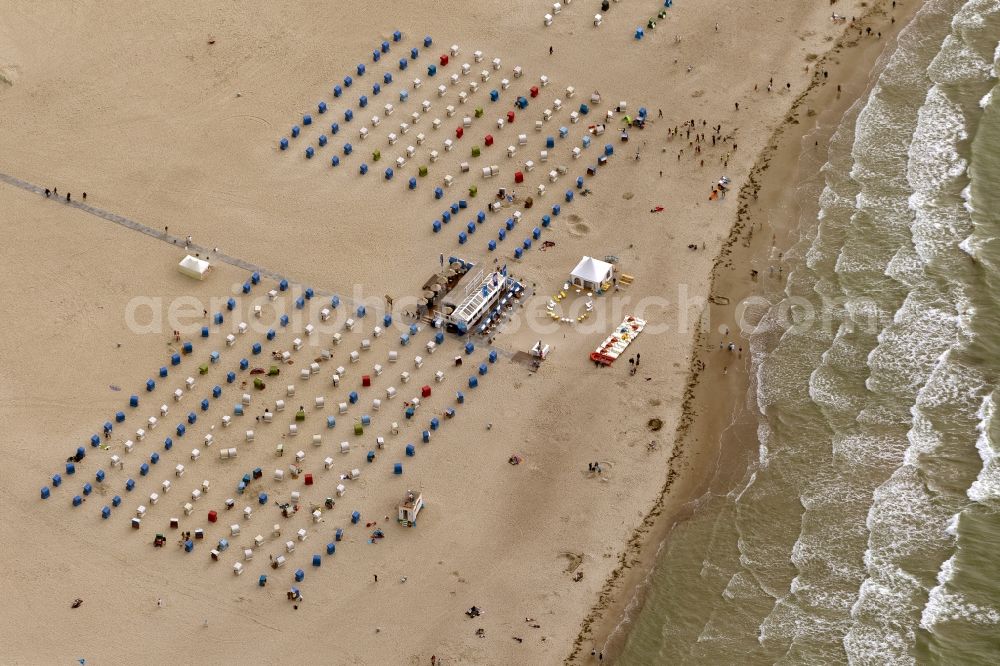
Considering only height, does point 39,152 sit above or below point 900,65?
below

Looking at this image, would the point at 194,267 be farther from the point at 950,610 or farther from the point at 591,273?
the point at 950,610

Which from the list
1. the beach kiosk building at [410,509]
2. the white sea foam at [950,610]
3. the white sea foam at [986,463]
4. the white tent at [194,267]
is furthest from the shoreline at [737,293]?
the white tent at [194,267]

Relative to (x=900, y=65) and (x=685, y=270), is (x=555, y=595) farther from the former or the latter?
(x=900, y=65)

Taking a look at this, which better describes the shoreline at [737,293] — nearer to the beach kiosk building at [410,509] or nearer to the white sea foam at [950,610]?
the beach kiosk building at [410,509]

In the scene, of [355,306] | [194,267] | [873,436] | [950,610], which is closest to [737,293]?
[873,436]

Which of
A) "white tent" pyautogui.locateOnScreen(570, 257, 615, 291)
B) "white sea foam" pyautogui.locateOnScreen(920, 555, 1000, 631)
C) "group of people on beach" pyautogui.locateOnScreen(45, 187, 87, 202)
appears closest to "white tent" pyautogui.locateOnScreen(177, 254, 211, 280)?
"group of people on beach" pyautogui.locateOnScreen(45, 187, 87, 202)

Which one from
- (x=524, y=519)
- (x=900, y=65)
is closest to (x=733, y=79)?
(x=900, y=65)
